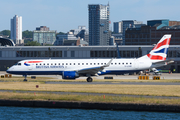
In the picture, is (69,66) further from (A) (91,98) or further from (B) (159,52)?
(A) (91,98)

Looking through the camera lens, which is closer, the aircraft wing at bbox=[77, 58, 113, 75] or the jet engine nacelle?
the jet engine nacelle

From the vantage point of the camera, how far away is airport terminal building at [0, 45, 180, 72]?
101688 millimetres

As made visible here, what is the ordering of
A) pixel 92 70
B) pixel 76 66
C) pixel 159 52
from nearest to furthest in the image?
pixel 92 70 < pixel 76 66 < pixel 159 52

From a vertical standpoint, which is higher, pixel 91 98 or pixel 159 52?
pixel 159 52

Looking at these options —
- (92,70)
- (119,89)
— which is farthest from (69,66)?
(119,89)

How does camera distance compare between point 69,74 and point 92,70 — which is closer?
point 69,74

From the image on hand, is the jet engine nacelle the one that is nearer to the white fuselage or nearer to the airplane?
the airplane

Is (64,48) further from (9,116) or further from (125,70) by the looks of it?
(9,116)

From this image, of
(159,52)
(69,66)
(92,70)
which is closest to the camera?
(92,70)

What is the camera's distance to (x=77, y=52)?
102750 mm

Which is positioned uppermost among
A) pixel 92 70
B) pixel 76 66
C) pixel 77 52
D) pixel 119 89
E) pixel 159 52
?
pixel 77 52

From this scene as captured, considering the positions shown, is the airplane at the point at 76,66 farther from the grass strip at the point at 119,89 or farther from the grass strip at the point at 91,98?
the grass strip at the point at 91,98

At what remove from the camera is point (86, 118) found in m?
27.9

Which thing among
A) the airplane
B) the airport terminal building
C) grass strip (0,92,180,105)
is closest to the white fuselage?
the airplane
